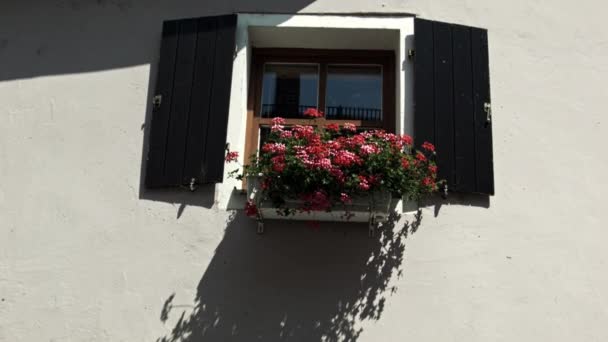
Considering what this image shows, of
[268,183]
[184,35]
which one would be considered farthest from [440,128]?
[184,35]

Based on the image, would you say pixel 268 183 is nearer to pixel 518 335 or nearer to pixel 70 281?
pixel 70 281

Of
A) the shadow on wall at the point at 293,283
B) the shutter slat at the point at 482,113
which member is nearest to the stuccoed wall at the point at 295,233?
the shadow on wall at the point at 293,283

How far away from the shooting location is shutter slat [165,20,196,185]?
14.3 ft

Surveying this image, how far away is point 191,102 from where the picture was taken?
4.51 meters

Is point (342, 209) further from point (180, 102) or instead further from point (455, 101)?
point (180, 102)

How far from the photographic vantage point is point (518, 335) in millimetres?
3922

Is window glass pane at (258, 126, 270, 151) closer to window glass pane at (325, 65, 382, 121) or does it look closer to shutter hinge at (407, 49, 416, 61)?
window glass pane at (325, 65, 382, 121)

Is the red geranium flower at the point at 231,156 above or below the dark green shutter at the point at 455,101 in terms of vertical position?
below

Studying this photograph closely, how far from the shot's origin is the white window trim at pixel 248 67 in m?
4.39

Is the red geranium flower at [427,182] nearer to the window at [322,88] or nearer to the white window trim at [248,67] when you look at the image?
the white window trim at [248,67]

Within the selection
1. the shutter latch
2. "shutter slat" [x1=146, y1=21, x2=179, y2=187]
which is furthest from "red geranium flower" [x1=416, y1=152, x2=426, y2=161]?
"shutter slat" [x1=146, y1=21, x2=179, y2=187]

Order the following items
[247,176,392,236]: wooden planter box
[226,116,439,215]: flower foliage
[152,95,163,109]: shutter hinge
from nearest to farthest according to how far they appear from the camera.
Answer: [226,116,439,215]: flower foliage → [247,176,392,236]: wooden planter box → [152,95,163,109]: shutter hinge

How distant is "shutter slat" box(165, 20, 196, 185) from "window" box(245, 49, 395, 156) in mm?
464

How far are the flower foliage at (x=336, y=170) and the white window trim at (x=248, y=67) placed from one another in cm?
41
